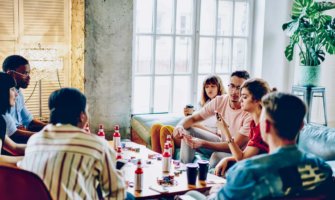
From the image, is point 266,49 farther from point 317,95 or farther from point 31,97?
point 31,97

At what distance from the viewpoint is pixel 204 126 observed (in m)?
4.44

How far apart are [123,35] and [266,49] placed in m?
1.90

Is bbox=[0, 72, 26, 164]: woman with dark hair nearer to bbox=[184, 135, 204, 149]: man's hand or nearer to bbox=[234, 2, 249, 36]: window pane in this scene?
bbox=[184, 135, 204, 149]: man's hand

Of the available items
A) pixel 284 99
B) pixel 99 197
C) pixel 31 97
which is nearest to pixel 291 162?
pixel 284 99

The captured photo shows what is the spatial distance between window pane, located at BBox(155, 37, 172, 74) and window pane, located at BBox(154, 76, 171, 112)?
10 centimetres

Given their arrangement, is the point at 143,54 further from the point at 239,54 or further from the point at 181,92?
the point at 239,54

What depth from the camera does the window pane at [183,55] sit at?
5.45m

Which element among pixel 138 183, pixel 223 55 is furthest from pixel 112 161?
pixel 223 55

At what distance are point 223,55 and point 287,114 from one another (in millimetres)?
3919

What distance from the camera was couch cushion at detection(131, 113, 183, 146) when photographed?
188 inches

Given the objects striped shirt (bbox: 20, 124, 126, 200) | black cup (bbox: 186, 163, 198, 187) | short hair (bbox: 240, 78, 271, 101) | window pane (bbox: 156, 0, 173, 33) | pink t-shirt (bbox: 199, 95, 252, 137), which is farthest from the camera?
window pane (bbox: 156, 0, 173, 33)

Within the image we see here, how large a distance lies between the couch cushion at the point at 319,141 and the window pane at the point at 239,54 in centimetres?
217

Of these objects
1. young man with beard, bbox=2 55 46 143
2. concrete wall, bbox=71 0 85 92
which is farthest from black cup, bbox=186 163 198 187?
concrete wall, bbox=71 0 85 92

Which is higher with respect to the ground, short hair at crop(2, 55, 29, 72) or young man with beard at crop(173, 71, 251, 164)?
short hair at crop(2, 55, 29, 72)
